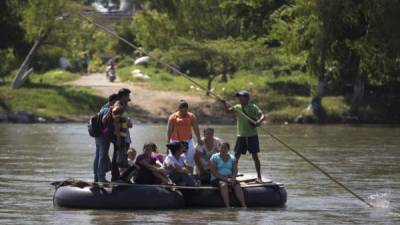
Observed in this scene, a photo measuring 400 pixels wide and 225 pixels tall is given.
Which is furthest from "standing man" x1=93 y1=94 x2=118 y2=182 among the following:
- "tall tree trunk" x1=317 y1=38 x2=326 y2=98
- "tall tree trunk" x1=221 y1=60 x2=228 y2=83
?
"tall tree trunk" x1=221 y1=60 x2=228 y2=83

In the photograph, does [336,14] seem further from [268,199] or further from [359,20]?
[268,199]

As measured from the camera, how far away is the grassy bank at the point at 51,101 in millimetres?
49344

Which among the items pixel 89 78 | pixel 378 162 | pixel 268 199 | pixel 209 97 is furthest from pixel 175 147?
pixel 89 78

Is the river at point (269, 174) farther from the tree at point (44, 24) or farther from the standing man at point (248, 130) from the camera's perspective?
the tree at point (44, 24)

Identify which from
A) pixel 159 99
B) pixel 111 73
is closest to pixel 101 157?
pixel 159 99

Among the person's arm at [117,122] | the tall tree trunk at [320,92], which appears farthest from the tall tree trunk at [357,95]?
the person's arm at [117,122]

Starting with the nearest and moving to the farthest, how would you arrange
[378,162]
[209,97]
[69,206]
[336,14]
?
1. [69,206]
2. [378,162]
3. [336,14]
4. [209,97]

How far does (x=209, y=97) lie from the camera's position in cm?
5428

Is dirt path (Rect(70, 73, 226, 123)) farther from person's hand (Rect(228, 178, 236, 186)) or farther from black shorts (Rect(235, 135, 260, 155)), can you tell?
person's hand (Rect(228, 178, 236, 186))

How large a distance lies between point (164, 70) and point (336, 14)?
1549 centimetres

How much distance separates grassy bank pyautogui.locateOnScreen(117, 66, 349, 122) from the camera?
52125 millimetres

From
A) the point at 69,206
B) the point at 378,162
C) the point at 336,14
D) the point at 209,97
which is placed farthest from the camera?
the point at 209,97

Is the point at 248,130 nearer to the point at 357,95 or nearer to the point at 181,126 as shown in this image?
the point at 181,126

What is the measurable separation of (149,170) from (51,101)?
31.7 metres
